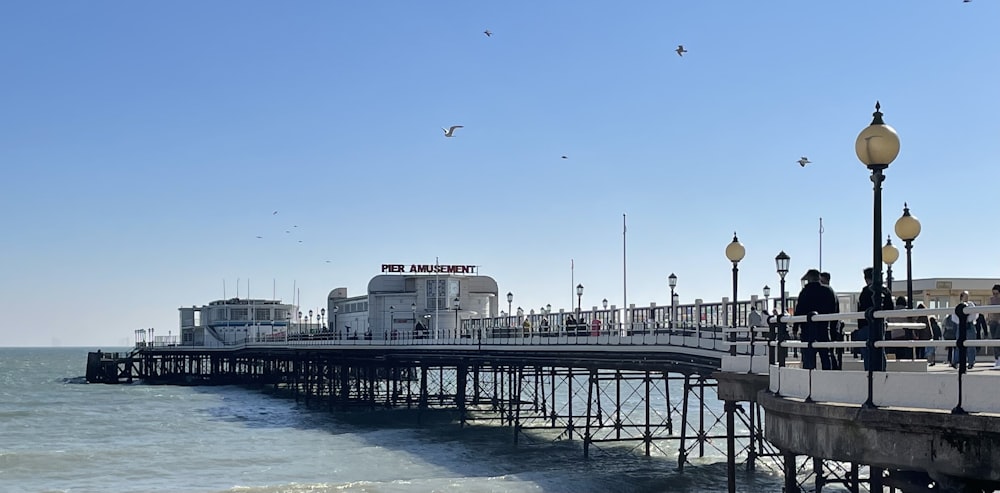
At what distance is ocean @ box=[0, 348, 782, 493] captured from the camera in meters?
30.3

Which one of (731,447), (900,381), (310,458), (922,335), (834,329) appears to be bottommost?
(310,458)

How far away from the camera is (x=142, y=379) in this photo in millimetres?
95000

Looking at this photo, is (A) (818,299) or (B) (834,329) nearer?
(B) (834,329)

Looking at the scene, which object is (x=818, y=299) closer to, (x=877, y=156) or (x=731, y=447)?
(x=877, y=156)

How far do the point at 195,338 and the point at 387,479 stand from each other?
78.9m

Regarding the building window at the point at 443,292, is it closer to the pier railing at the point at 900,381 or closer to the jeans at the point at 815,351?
the jeans at the point at 815,351

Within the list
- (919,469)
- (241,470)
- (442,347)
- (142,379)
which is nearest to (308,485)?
(241,470)

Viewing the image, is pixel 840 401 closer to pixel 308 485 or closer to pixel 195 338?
pixel 308 485

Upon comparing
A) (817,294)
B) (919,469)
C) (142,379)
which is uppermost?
(817,294)

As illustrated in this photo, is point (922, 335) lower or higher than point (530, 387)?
higher

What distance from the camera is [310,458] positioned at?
38406 millimetres

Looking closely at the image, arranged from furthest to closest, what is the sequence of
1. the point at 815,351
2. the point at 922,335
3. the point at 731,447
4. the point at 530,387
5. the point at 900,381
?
the point at 530,387, the point at 731,447, the point at 922,335, the point at 815,351, the point at 900,381

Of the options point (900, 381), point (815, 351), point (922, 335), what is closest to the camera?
point (900, 381)

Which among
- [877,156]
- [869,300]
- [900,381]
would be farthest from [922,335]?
[900,381]
